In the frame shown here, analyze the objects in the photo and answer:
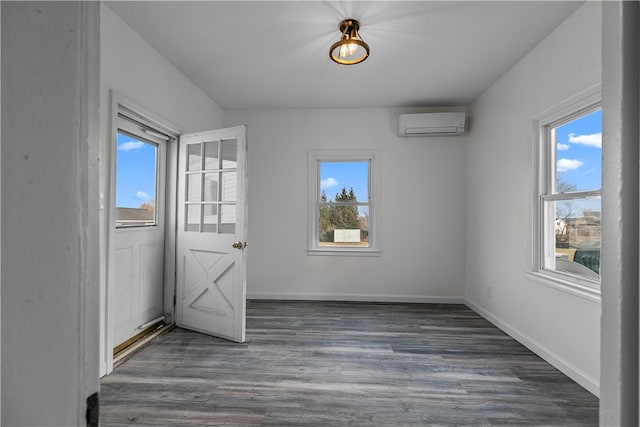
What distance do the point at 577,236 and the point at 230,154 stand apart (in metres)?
2.95

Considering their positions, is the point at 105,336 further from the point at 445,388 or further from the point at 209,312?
the point at 445,388

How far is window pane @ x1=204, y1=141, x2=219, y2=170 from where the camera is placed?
326 centimetres

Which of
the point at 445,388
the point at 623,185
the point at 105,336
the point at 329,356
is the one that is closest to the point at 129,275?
the point at 105,336

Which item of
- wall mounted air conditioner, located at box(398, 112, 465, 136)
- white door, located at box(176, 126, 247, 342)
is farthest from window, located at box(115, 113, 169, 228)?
wall mounted air conditioner, located at box(398, 112, 465, 136)

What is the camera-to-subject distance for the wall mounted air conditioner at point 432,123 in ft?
13.7

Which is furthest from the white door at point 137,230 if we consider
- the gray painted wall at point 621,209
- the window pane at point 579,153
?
the window pane at point 579,153

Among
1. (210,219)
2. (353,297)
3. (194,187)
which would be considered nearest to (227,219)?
(210,219)

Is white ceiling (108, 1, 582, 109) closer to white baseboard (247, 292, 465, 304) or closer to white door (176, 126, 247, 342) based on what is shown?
white door (176, 126, 247, 342)

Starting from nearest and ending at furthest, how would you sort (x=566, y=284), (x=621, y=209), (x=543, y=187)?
(x=621, y=209), (x=566, y=284), (x=543, y=187)

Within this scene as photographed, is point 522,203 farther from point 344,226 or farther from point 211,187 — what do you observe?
point 211,187

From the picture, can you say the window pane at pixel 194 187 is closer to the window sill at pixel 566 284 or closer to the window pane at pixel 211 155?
the window pane at pixel 211 155

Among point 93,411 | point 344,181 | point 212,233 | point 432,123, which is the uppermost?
point 432,123

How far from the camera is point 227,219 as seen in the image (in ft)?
10.4

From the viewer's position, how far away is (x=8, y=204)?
46cm
